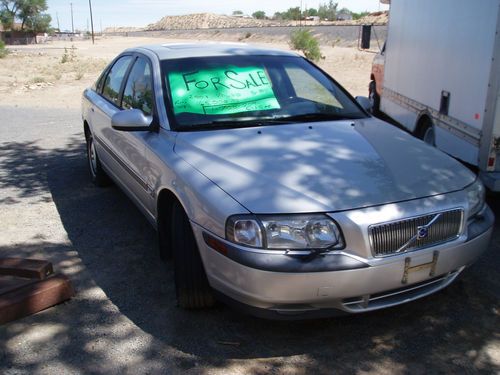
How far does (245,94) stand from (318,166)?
1.13m

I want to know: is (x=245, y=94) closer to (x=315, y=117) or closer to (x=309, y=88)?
(x=315, y=117)

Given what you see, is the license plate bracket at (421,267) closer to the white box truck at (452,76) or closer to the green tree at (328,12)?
the white box truck at (452,76)

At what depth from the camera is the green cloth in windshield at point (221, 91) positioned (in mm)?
3896

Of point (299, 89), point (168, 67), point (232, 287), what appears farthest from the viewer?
point (299, 89)

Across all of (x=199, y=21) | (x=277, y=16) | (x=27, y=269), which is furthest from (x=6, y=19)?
(x=27, y=269)

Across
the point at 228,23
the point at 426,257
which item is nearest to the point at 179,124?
the point at 426,257

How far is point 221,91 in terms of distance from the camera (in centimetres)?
401

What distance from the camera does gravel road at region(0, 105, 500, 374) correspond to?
9.52 feet

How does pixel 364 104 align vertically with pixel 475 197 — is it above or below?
above

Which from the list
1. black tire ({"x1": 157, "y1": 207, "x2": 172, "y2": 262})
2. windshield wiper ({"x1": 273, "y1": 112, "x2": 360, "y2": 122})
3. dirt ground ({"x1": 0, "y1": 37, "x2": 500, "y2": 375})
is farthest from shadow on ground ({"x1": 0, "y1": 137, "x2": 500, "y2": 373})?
windshield wiper ({"x1": 273, "y1": 112, "x2": 360, "y2": 122})

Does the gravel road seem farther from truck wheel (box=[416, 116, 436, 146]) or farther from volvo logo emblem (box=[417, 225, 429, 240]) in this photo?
truck wheel (box=[416, 116, 436, 146])

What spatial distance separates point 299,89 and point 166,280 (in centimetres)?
187

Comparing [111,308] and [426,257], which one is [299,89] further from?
[111,308]

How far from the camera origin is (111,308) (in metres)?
3.52
